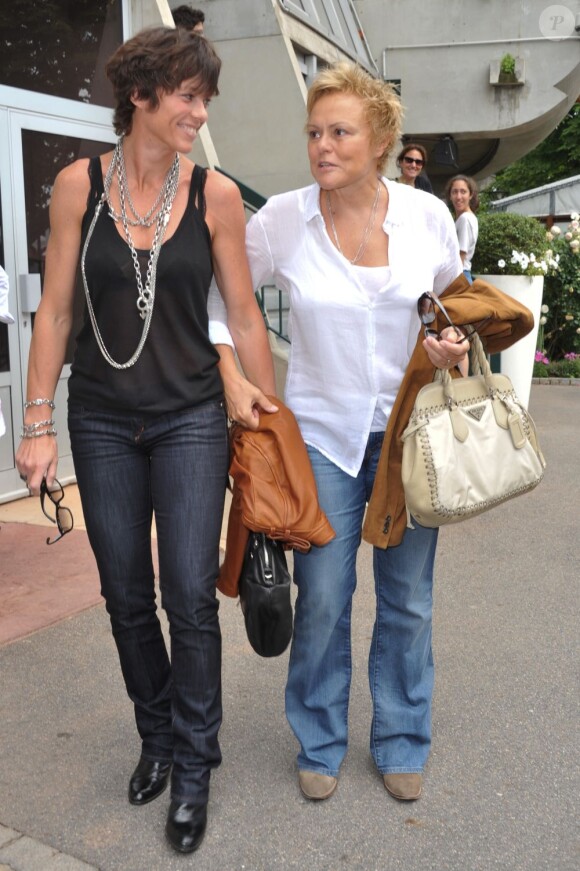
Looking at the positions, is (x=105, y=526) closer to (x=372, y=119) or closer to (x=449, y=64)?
(x=372, y=119)

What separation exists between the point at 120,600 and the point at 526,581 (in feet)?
9.63

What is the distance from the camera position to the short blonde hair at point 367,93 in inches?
108

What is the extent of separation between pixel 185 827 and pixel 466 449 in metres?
1.29

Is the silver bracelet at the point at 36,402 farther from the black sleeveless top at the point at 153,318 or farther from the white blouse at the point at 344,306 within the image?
the white blouse at the point at 344,306

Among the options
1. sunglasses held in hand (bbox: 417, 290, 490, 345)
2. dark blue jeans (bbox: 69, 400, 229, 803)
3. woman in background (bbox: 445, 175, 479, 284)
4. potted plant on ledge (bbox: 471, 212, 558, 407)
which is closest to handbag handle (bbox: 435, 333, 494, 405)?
sunglasses held in hand (bbox: 417, 290, 490, 345)

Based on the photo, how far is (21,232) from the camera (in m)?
6.47

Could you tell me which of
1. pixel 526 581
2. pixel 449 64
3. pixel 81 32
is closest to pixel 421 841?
pixel 526 581

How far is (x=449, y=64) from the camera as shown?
16.5 metres

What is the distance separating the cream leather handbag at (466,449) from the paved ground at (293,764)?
93cm

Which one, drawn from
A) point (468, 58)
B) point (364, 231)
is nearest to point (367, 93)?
point (364, 231)

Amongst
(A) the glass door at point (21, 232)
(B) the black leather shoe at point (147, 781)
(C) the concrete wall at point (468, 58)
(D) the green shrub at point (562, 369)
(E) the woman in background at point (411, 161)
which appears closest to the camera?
(B) the black leather shoe at point (147, 781)

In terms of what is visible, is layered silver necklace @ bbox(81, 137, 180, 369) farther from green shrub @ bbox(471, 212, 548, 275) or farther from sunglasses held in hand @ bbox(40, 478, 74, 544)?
green shrub @ bbox(471, 212, 548, 275)

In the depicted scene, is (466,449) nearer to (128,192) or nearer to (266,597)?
(266,597)

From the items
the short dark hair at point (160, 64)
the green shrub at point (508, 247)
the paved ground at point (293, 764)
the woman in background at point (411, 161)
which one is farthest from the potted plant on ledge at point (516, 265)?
the short dark hair at point (160, 64)
